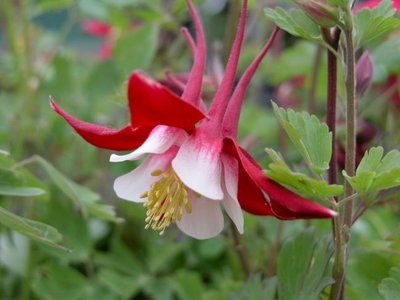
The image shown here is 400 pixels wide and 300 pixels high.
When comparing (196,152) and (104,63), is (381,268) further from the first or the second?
(104,63)

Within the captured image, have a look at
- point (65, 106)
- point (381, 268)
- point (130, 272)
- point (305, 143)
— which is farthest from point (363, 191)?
point (65, 106)

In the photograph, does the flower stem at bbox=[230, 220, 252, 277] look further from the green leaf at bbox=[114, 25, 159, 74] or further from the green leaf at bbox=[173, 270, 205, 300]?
the green leaf at bbox=[114, 25, 159, 74]

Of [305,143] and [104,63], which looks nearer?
[305,143]

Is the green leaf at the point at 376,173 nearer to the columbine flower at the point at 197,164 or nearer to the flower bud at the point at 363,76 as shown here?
the columbine flower at the point at 197,164

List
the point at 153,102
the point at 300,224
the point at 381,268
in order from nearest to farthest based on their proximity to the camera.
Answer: the point at 153,102
the point at 381,268
the point at 300,224

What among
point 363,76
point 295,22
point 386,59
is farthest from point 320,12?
point 386,59

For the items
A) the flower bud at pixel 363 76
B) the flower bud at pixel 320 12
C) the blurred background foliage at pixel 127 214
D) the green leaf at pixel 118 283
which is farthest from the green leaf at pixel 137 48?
the flower bud at pixel 320 12

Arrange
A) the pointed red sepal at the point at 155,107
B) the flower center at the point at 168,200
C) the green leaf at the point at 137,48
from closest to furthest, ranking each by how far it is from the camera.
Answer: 1. the pointed red sepal at the point at 155,107
2. the flower center at the point at 168,200
3. the green leaf at the point at 137,48

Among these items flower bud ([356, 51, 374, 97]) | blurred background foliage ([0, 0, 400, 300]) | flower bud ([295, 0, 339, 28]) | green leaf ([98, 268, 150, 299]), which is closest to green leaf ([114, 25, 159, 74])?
blurred background foliage ([0, 0, 400, 300])
